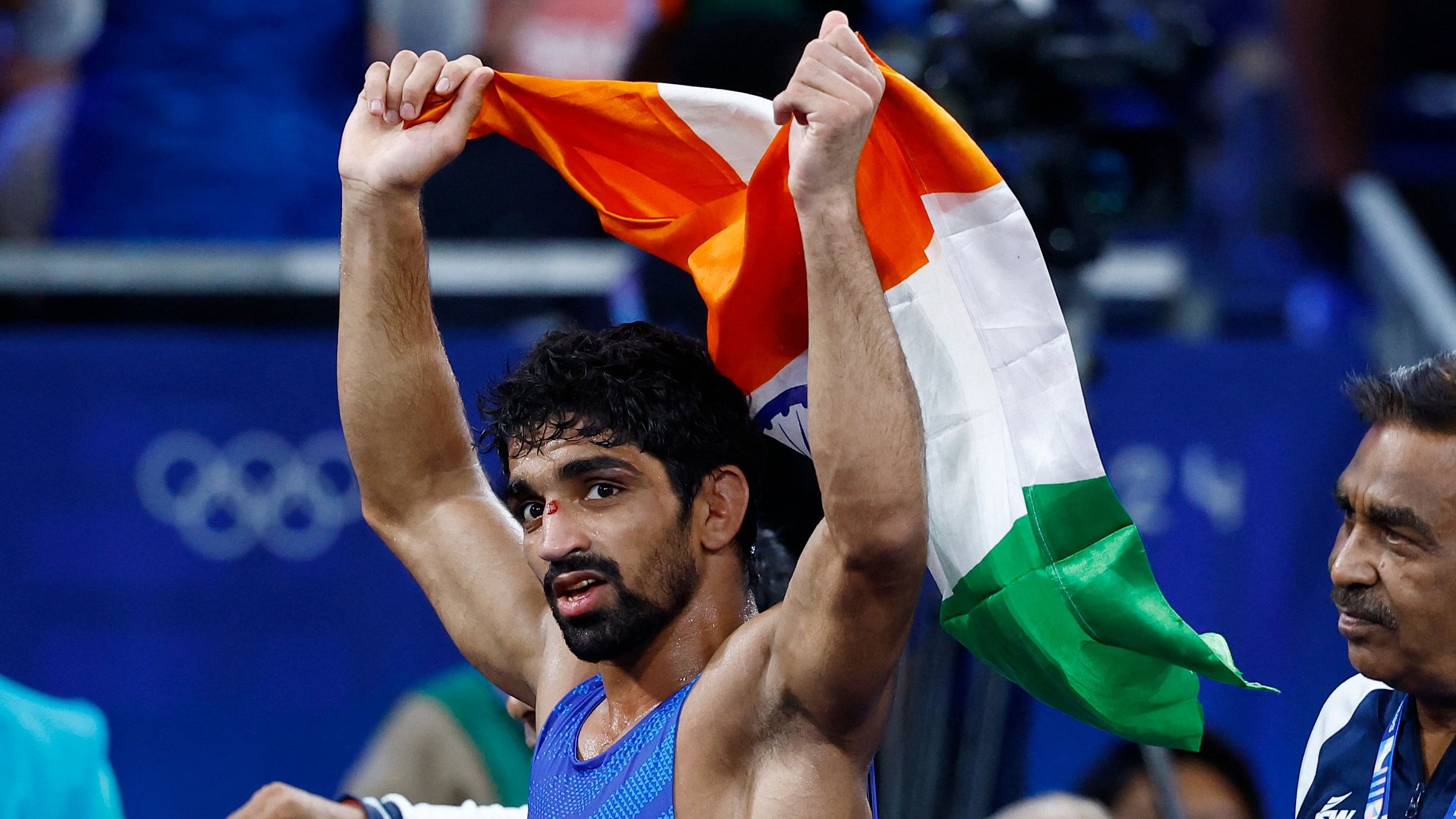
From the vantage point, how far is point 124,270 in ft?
13.5

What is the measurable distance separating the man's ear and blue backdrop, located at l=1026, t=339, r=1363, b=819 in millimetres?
2230

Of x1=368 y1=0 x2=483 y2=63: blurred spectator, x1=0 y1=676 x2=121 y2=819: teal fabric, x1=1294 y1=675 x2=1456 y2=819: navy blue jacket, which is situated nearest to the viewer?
x1=1294 y1=675 x2=1456 y2=819: navy blue jacket

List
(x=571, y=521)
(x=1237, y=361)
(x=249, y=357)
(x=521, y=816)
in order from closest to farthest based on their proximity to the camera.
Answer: (x=571, y=521) → (x=521, y=816) → (x=249, y=357) → (x=1237, y=361)

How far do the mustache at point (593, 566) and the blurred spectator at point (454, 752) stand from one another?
4.68 ft

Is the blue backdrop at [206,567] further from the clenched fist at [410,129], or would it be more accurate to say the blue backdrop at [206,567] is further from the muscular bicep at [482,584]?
Result: the clenched fist at [410,129]

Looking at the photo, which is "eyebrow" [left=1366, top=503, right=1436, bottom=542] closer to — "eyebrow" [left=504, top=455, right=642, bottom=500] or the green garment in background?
"eyebrow" [left=504, top=455, right=642, bottom=500]

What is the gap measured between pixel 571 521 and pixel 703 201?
0.49 meters

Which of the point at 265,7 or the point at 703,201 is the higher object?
the point at 265,7

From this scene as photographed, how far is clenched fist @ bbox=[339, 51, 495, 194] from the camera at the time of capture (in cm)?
223

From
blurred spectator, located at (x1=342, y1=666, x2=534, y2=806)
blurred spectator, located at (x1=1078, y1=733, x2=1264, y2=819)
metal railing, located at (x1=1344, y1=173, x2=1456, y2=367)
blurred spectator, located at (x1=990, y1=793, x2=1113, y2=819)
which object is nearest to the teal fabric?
blurred spectator, located at (x1=342, y1=666, x2=534, y2=806)

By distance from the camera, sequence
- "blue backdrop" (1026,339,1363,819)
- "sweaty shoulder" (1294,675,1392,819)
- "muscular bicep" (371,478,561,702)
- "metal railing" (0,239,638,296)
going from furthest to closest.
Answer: "blue backdrop" (1026,339,1363,819) < "metal railing" (0,239,638,296) < "muscular bicep" (371,478,561,702) < "sweaty shoulder" (1294,675,1392,819)

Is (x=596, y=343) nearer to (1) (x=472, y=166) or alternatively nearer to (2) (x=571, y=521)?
(2) (x=571, y=521)

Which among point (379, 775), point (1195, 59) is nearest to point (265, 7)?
point (379, 775)

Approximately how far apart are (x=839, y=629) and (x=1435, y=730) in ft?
2.50
